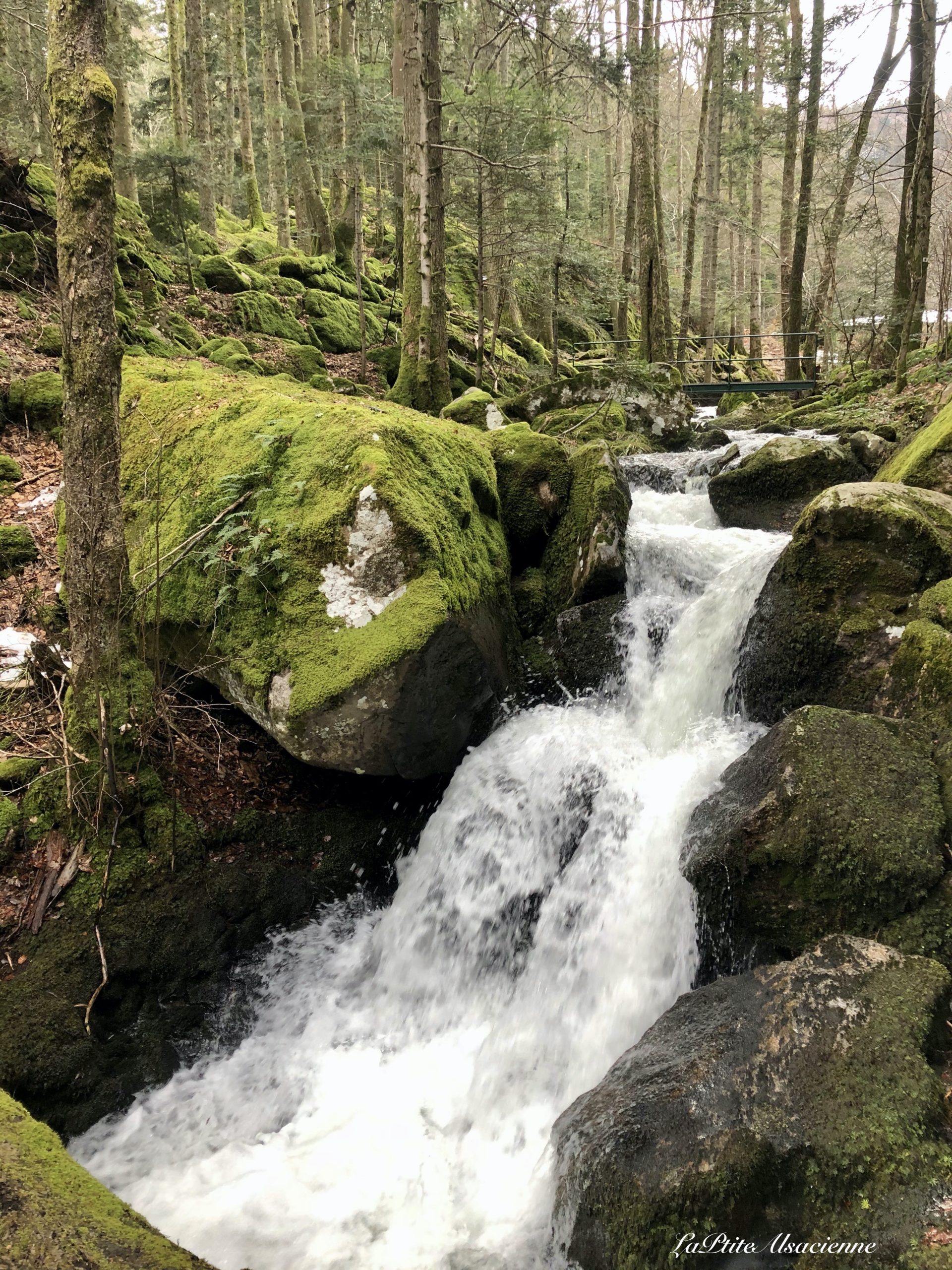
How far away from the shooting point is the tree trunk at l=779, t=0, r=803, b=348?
14.8 metres

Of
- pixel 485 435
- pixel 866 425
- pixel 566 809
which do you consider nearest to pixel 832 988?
pixel 566 809

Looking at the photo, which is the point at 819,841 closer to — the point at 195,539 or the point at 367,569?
the point at 367,569

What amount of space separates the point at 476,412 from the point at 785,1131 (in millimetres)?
8855

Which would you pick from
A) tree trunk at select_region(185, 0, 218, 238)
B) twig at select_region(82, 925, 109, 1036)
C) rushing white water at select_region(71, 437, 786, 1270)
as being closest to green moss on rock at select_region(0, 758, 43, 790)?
twig at select_region(82, 925, 109, 1036)

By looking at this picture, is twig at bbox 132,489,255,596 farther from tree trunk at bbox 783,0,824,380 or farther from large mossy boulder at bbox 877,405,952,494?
tree trunk at bbox 783,0,824,380

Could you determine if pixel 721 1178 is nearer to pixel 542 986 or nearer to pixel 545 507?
pixel 542 986

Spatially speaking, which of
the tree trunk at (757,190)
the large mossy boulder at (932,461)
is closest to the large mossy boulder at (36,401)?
the large mossy boulder at (932,461)

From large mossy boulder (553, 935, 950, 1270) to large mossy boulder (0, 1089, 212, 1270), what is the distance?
59.2 inches

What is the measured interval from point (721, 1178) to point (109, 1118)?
3.19 m

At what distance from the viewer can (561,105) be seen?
12477 mm

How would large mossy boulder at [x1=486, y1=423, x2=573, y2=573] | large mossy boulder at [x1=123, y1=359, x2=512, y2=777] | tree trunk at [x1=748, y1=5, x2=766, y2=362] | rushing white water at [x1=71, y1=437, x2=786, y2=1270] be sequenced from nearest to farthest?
rushing white water at [x1=71, y1=437, x2=786, y2=1270]
large mossy boulder at [x1=123, y1=359, x2=512, y2=777]
large mossy boulder at [x1=486, y1=423, x2=573, y2=573]
tree trunk at [x1=748, y1=5, x2=766, y2=362]

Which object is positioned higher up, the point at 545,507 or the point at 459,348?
the point at 459,348

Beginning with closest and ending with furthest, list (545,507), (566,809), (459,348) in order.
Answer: (566,809) < (545,507) < (459,348)

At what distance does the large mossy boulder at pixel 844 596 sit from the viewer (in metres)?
4.87
